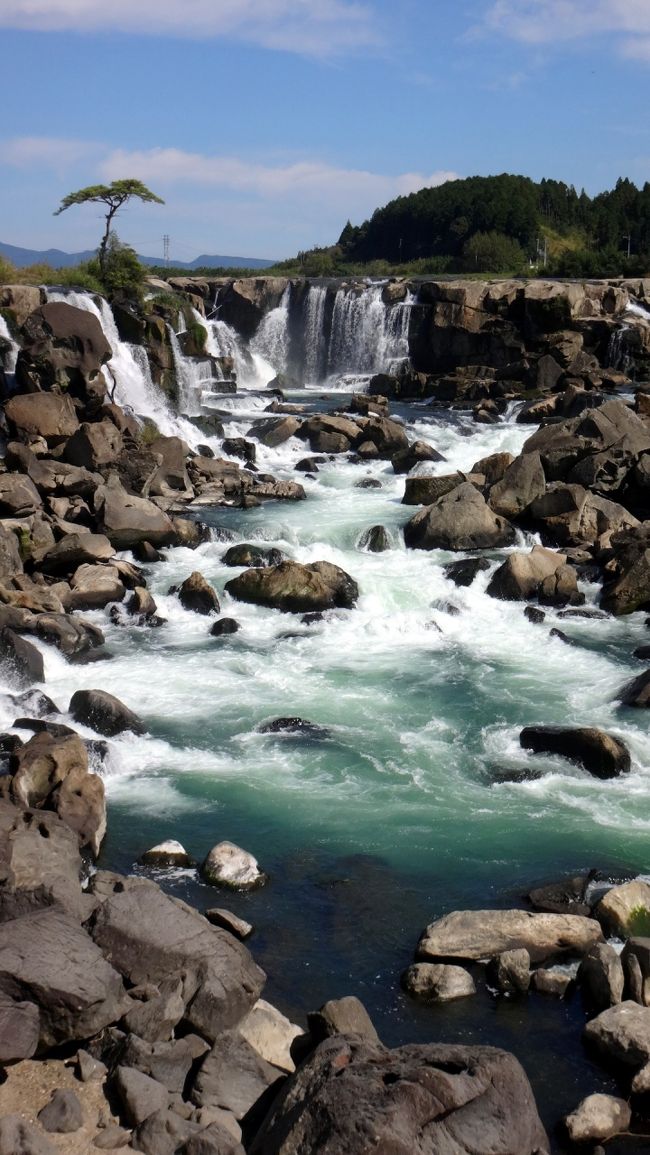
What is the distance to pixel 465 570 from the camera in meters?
23.2

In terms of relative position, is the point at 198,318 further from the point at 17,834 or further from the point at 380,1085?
the point at 380,1085

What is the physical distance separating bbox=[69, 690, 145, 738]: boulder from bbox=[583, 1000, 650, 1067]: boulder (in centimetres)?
831

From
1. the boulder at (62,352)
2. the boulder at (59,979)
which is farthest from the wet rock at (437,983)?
the boulder at (62,352)

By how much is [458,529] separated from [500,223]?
2344 inches

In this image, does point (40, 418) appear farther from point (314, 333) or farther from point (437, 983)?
point (314, 333)

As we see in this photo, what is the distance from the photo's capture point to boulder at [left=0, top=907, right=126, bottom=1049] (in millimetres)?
8633

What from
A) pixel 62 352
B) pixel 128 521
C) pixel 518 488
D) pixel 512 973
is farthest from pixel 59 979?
pixel 62 352

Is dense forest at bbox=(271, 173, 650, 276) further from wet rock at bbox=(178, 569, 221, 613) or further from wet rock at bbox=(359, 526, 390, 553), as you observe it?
wet rock at bbox=(178, 569, 221, 613)

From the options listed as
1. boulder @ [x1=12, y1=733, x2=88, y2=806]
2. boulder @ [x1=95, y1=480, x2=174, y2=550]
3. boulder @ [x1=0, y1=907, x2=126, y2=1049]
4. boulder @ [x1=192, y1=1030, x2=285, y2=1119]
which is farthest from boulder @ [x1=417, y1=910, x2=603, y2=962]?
boulder @ [x1=95, y1=480, x2=174, y2=550]

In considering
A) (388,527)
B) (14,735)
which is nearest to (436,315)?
(388,527)

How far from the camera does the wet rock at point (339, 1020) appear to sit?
29.7ft

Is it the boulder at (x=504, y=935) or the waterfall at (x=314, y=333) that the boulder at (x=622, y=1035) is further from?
the waterfall at (x=314, y=333)

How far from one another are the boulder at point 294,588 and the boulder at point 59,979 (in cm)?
1255

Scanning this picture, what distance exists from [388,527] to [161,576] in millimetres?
5847
